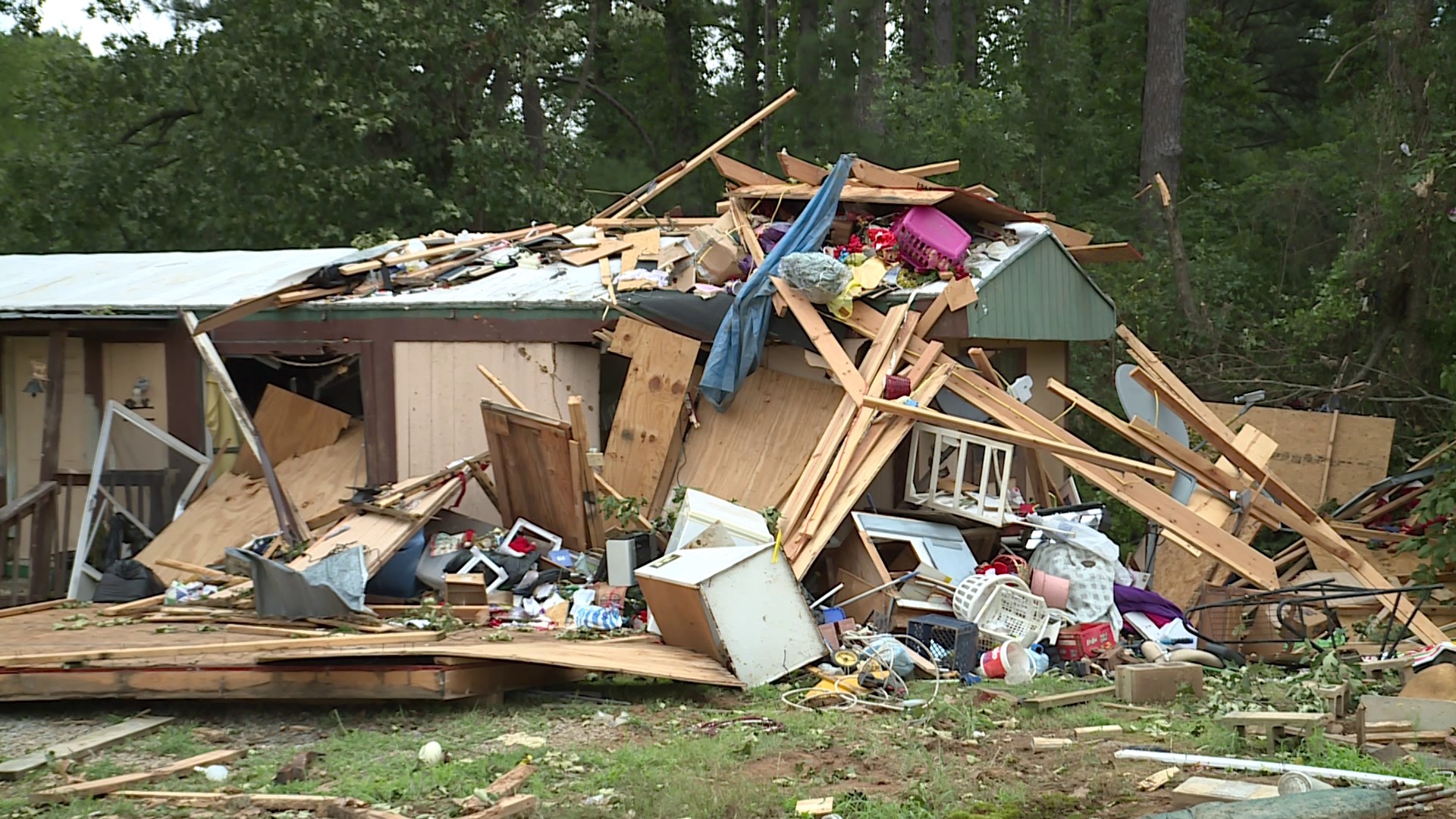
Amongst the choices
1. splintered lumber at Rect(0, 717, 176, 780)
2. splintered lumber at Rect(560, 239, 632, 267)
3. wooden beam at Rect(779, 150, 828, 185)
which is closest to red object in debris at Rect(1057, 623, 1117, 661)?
wooden beam at Rect(779, 150, 828, 185)

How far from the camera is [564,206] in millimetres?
20500

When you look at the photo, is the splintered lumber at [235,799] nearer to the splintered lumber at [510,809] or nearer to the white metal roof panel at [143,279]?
the splintered lumber at [510,809]

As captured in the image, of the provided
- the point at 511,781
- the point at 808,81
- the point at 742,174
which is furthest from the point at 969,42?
the point at 511,781

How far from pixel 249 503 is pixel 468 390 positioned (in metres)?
2.18

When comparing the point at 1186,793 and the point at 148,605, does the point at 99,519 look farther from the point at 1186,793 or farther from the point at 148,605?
the point at 1186,793

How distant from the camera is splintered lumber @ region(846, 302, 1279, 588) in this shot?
9820 millimetres

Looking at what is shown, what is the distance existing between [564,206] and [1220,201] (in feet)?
31.1

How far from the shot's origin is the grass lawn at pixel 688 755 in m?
6.12

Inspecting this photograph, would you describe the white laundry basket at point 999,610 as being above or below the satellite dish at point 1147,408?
below

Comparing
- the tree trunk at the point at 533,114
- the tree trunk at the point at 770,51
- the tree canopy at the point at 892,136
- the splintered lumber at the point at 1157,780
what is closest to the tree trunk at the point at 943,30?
the tree canopy at the point at 892,136

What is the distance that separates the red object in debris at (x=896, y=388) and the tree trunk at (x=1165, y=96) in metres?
11.3

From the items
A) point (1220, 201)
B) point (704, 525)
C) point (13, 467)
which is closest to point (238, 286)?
point (13, 467)

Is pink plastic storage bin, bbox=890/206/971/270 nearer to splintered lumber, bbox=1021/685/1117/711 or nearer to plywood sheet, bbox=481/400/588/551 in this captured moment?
plywood sheet, bbox=481/400/588/551

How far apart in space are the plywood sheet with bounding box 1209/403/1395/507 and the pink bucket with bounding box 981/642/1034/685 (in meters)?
5.95
